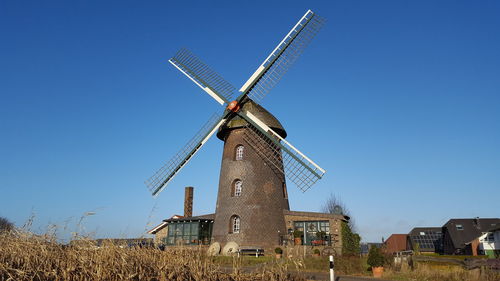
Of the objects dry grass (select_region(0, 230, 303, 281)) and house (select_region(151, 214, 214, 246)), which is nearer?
dry grass (select_region(0, 230, 303, 281))

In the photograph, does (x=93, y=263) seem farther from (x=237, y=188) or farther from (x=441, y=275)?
(x=237, y=188)

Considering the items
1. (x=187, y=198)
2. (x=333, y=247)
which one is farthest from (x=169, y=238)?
(x=333, y=247)

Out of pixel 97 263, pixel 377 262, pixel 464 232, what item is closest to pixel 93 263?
pixel 97 263

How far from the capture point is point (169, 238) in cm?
2681

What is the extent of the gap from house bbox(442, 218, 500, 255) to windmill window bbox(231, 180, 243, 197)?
36.2 meters

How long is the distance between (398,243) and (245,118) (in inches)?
1923

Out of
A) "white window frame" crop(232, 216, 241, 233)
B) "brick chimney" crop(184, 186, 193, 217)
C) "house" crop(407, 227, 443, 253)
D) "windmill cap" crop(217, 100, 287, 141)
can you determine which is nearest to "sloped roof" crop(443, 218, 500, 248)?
"house" crop(407, 227, 443, 253)

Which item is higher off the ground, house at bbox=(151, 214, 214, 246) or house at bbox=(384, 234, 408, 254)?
house at bbox=(151, 214, 214, 246)

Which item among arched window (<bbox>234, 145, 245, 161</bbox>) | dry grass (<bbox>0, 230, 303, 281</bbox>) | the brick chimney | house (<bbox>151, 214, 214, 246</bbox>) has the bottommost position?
dry grass (<bbox>0, 230, 303, 281</bbox>)

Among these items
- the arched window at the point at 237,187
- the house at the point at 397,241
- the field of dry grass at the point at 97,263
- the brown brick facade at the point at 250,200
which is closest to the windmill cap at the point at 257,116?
the brown brick facade at the point at 250,200

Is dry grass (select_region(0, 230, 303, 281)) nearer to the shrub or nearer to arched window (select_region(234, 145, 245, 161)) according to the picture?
the shrub

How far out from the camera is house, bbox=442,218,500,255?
44.1 m

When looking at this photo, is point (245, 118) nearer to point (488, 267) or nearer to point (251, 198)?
point (251, 198)

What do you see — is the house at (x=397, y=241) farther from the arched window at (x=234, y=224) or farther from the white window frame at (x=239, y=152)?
the white window frame at (x=239, y=152)
